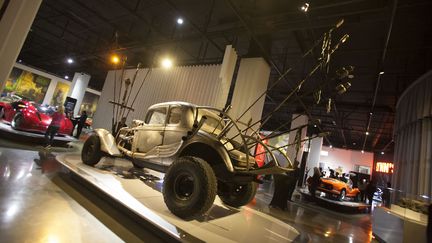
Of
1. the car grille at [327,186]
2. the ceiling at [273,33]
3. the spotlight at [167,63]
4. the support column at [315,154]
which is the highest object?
the ceiling at [273,33]

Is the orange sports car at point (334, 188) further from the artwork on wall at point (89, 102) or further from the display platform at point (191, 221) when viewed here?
the artwork on wall at point (89, 102)

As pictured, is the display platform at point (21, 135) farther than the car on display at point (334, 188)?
No

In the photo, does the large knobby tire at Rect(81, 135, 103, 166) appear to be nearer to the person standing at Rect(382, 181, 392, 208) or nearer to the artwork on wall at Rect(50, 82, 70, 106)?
the person standing at Rect(382, 181, 392, 208)

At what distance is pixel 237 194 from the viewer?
12.6 feet

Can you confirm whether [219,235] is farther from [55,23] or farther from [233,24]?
[55,23]

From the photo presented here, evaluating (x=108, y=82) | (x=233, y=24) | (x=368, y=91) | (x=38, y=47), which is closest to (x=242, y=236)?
(x=233, y=24)

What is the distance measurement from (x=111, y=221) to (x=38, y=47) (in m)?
18.2

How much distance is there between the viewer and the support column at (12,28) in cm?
226

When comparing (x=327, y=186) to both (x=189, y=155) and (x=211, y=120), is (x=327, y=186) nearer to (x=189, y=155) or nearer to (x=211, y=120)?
(x=211, y=120)

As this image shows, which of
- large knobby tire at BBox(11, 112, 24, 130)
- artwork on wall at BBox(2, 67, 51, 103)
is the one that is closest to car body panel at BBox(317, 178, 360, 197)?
large knobby tire at BBox(11, 112, 24, 130)

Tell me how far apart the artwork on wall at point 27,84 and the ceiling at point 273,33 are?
190 inches

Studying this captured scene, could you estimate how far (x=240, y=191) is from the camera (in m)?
3.83

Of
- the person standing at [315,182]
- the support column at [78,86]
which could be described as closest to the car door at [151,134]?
the person standing at [315,182]

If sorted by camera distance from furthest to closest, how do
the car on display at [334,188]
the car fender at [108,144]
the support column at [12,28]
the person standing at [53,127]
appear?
the car on display at [334,188], the person standing at [53,127], the car fender at [108,144], the support column at [12,28]
